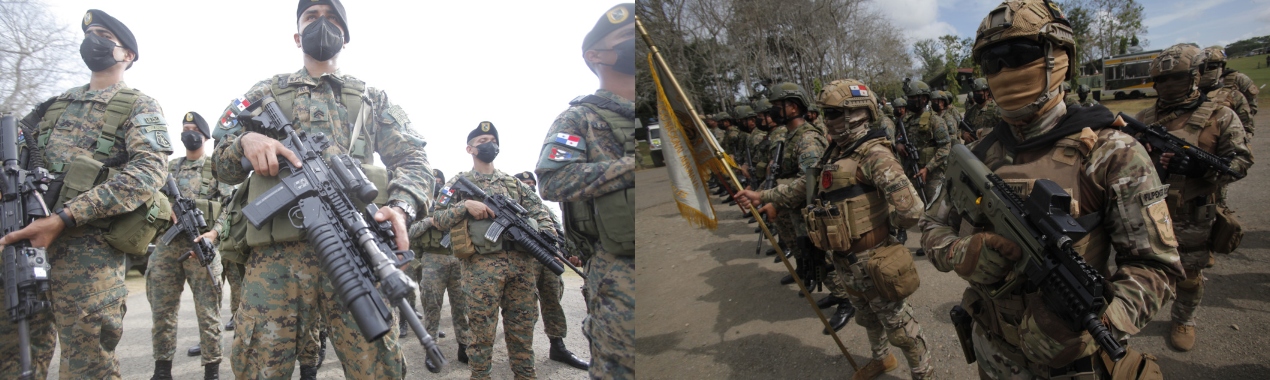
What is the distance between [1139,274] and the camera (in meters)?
1.70

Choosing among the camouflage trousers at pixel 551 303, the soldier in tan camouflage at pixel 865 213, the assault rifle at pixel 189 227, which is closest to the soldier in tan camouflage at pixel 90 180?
the assault rifle at pixel 189 227

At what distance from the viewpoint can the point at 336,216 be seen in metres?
2.17

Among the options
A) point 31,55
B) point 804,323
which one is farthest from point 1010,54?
point 31,55

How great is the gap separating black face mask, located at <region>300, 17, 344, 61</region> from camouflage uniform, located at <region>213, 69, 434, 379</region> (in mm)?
102

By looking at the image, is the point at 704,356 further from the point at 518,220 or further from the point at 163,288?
the point at 163,288

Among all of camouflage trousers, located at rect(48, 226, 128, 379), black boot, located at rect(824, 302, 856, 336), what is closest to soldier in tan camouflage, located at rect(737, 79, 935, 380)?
black boot, located at rect(824, 302, 856, 336)

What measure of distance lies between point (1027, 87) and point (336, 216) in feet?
8.52

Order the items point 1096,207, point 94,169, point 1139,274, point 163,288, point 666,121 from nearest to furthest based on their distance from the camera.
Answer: point 1139,274, point 1096,207, point 94,169, point 666,121, point 163,288

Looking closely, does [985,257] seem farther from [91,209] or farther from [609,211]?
[91,209]

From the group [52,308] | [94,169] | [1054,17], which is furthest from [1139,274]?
[52,308]

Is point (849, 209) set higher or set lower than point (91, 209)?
lower

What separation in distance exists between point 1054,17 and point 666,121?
1559mm

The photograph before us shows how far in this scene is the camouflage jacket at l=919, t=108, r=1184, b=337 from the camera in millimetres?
1660

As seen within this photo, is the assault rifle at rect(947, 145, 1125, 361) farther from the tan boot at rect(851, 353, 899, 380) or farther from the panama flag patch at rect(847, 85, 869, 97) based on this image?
the tan boot at rect(851, 353, 899, 380)
